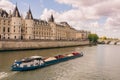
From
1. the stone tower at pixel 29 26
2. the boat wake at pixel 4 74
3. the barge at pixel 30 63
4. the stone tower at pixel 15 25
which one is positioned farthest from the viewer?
the stone tower at pixel 29 26

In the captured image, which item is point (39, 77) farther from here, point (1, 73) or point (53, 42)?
point (53, 42)

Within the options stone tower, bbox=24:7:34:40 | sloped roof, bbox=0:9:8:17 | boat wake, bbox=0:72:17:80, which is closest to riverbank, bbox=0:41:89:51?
stone tower, bbox=24:7:34:40

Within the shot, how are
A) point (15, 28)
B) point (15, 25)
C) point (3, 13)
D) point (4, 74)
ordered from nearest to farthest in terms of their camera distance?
point (4, 74)
point (3, 13)
point (15, 25)
point (15, 28)

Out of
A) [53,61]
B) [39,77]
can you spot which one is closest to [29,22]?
[53,61]

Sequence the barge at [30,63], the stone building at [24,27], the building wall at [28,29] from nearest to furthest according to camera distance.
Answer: the barge at [30,63], the stone building at [24,27], the building wall at [28,29]

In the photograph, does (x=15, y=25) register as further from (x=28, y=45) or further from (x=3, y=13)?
(x=28, y=45)

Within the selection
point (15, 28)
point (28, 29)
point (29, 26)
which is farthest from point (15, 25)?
point (28, 29)

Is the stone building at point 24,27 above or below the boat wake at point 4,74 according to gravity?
above

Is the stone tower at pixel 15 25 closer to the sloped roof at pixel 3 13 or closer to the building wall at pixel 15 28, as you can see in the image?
the building wall at pixel 15 28

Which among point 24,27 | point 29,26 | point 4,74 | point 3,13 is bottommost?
point 4,74

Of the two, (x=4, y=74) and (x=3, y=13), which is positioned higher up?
(x=3, y=13)

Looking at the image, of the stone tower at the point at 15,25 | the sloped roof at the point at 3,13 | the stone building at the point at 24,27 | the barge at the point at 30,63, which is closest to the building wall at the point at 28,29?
the stone building at the point at 24,27

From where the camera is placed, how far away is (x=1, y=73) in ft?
92.8

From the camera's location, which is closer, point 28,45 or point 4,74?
point 4,74
